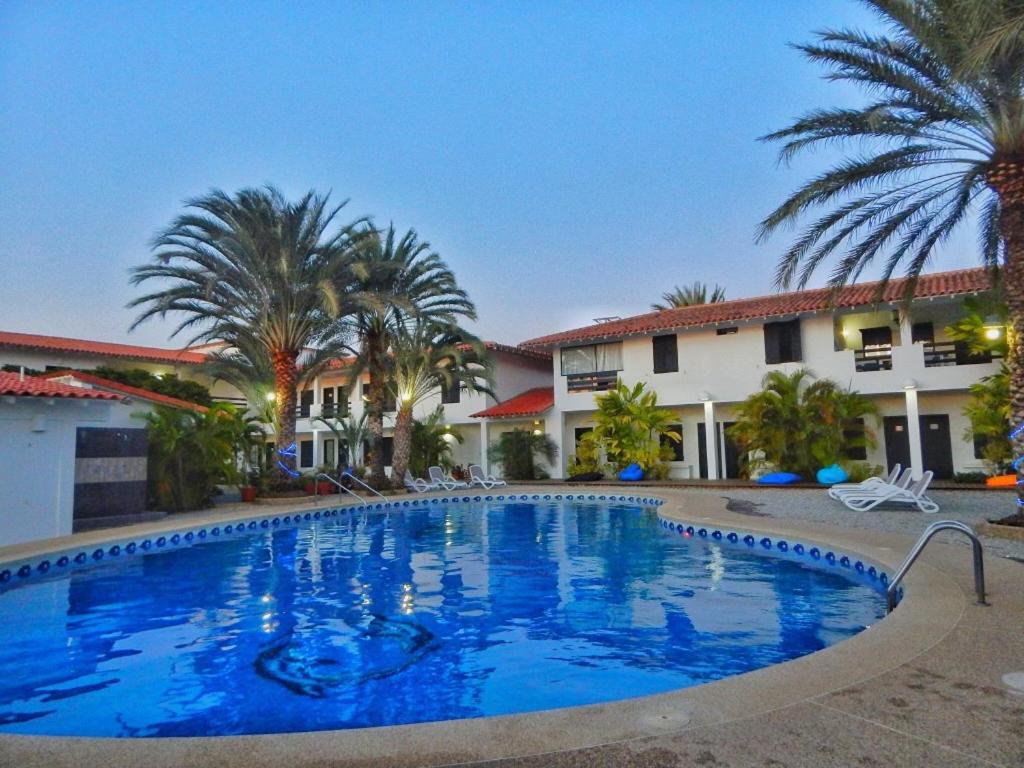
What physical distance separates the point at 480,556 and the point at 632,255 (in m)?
29.3

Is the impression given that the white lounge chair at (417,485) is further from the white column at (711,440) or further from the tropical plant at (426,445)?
the white column at (711,440)

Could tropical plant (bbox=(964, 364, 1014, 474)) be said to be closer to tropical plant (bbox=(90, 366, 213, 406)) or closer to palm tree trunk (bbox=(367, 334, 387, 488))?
palm tree trunk (bbox=(367, 334, 387, 488))

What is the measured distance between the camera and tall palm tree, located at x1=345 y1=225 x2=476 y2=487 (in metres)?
21.3

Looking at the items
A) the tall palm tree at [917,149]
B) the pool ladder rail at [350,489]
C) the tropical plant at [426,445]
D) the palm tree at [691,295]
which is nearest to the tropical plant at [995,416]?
the tall palm tree at [917,149]

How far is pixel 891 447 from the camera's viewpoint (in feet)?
70.3

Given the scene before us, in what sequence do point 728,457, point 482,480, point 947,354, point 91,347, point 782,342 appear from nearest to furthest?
1. point 947,354
2. point 782,342
3. point 482,480
4. point 728,457
5. point 91,347

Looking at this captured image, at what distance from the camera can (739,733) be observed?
9.88 ft

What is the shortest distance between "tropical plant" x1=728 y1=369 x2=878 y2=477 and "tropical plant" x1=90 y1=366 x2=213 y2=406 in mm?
21940

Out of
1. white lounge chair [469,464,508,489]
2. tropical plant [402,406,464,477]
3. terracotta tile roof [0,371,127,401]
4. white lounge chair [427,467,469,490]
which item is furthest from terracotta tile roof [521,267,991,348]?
terracotta tile roof [0,371,127,401]

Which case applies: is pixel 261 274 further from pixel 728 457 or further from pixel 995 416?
pixel 995 416

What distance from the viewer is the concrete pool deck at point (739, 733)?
111 inches

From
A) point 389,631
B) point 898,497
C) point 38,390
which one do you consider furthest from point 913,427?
point 38,390

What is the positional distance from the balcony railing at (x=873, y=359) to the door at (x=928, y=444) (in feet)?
6.78

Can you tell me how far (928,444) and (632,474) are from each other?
9682 millimetres
